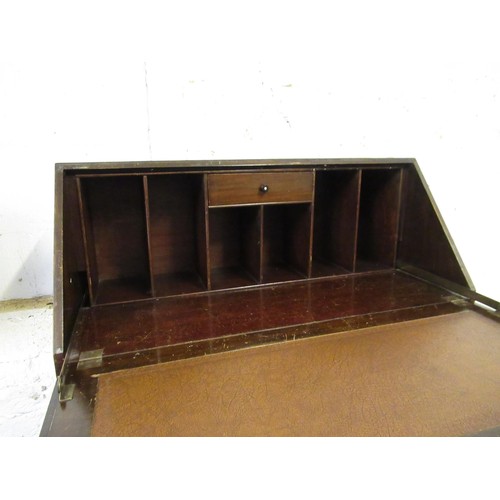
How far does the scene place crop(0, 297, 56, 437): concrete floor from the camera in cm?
109

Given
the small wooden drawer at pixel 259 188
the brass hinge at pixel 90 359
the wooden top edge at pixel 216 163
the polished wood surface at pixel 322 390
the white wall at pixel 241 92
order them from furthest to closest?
the white wall at pixel 241 92, the small wooden drawer at pixel 259 188, the wooden top edge at pixel 216 163, the brass hinge at pixel 90 359, the polished wood surface at pixel 322 390

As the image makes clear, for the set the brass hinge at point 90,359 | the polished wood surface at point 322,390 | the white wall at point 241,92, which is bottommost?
the polished wood surface at point 322,390

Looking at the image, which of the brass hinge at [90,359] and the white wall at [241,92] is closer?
the brass hinge at [90,359]

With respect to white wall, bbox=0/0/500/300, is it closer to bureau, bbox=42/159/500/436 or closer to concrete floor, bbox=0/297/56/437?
concrete floor, bbox=0/297/56/437

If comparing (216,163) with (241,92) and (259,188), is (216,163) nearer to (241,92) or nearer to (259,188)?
(259,188)

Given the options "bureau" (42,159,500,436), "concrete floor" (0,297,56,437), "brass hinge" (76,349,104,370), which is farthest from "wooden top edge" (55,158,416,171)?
"concrete floor" (0,297,56,437)

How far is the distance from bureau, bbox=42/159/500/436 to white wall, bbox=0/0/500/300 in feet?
1.26

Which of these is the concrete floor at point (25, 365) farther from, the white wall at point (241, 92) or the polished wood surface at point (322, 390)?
the polished wood surface at point (322, 390)

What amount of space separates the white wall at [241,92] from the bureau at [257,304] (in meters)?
0.39

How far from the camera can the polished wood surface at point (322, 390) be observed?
0.58m

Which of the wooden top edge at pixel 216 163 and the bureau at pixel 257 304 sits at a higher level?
the wooden top edge at pixel 216 163

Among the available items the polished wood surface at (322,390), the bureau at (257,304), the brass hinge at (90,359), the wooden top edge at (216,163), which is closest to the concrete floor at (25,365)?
the bureau at (257,304)

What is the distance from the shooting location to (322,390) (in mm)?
672

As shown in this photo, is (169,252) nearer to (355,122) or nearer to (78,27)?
(78,27)
